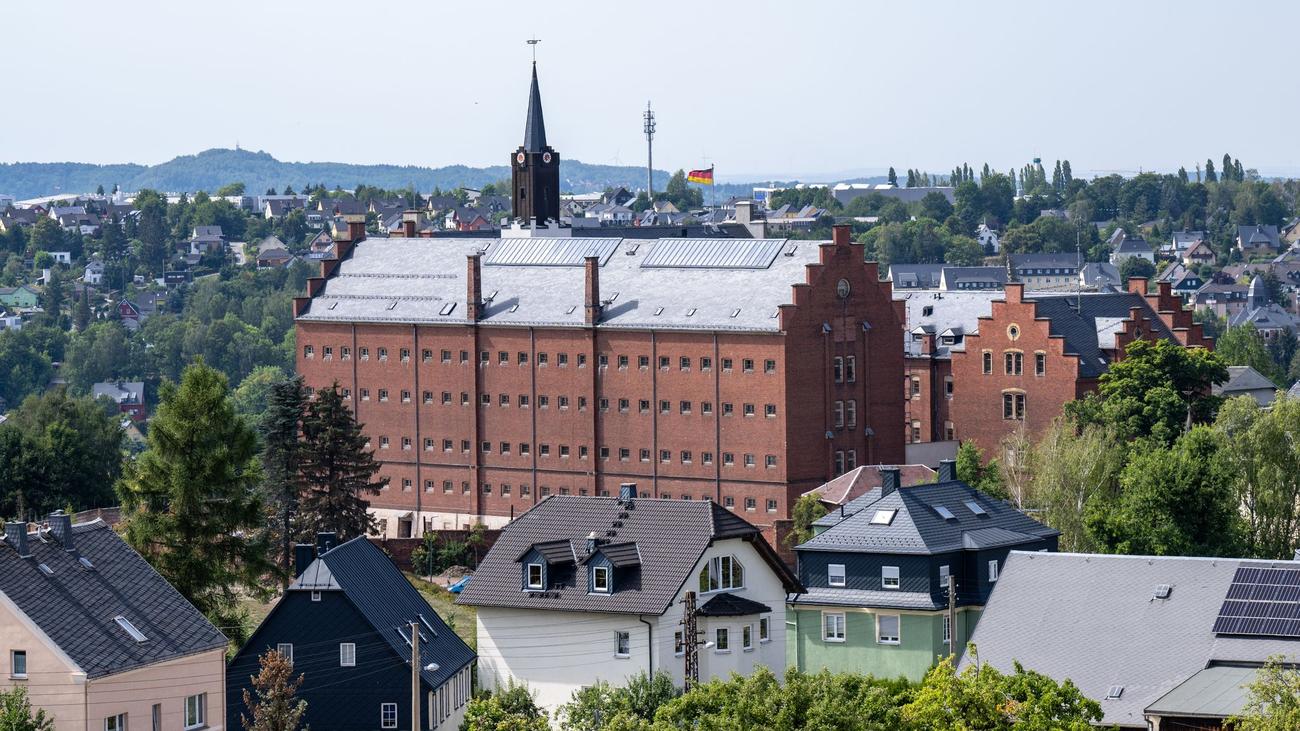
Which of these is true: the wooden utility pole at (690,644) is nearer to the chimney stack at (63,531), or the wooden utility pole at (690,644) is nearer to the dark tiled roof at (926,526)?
the dark tiled roof at (926,526)

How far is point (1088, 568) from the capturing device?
213ft

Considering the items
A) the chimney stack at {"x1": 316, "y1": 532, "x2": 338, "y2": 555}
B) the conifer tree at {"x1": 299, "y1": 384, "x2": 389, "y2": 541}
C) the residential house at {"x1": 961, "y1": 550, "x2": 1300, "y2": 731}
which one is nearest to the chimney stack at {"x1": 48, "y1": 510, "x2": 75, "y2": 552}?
the chimney stack at {"x1": 316, "y1": 532, "x2": 338, "y2": 555}

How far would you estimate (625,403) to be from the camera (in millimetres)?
105875

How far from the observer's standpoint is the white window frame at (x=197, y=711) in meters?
56.9

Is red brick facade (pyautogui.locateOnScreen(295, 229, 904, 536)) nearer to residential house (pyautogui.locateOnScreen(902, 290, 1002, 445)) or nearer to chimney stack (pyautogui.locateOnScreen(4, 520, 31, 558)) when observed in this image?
residential house (pyautogui.locateOnScreen(902, 290, 1002, 445))

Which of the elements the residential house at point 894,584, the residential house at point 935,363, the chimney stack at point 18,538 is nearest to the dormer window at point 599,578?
the residential house at point 894,584

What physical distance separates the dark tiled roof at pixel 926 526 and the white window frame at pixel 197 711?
19679 mm

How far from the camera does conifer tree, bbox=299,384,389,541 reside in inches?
3786

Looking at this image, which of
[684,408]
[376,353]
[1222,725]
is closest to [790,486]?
[684,408]

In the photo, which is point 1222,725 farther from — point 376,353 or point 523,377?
point 376,353

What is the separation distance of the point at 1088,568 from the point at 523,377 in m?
47.6

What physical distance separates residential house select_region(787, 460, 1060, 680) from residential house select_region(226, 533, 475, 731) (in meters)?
11.1

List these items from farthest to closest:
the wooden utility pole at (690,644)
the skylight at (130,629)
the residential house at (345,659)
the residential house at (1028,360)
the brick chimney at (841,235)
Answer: the residential house at (1028,360), the brick chimney at (841,235), the residential house at (345,659), the wooden utility pole at (690,644), the skylight at (130,629)

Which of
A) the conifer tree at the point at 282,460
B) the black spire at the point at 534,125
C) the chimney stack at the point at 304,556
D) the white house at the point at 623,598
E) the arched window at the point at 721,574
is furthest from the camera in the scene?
the black spire at the point at 534,125
